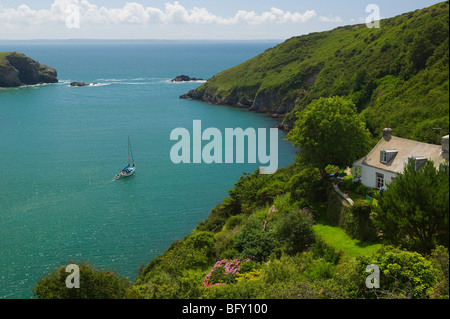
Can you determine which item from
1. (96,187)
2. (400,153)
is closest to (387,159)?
(400,153)

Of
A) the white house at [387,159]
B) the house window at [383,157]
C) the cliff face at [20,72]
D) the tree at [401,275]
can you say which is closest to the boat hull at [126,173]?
the white house at [387,159]

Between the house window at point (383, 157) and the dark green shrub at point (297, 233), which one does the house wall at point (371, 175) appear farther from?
the dark green shrub at point (297, 233)

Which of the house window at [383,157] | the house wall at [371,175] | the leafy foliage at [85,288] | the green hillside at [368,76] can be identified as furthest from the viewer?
the green hillside at [368,76]

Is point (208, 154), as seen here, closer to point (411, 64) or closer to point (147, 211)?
point (147, 211)

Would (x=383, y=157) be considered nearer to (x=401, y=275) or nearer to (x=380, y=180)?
(x=380, y=180)

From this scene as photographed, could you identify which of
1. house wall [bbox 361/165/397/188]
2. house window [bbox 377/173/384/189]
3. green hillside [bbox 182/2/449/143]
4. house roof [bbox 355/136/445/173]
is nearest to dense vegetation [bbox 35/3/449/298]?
house wall [bbox 361/165/397/188]

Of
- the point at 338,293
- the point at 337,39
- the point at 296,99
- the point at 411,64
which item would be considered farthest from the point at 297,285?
the point at 337,39
